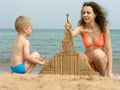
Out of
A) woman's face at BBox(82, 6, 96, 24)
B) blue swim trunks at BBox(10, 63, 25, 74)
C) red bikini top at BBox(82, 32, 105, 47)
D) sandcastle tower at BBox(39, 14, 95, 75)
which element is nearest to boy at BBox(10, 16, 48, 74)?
blue swim trunks at BBox(10, 63, 25, 74)

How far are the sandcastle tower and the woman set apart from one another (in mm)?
Answer: 376

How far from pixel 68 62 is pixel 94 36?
0.67 meters

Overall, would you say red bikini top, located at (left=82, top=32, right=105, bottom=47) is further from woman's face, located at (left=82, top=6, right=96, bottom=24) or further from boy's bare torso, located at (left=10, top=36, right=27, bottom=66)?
boy's bare torso, located at (left=10, top=36, right=27, bottom=66)

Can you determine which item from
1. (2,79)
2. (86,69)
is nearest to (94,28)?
(86,69)

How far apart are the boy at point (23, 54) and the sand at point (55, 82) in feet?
0.93

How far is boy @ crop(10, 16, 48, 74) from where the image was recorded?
18.3ft

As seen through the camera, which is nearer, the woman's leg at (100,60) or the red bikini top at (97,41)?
the woman's leg at (100,60)

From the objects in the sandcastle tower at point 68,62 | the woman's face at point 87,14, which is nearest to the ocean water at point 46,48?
the woman's face at point 87,14

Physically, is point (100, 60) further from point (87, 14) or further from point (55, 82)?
point (55, 82)

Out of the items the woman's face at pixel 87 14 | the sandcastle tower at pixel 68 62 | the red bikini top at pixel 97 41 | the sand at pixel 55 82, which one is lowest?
the sand at pixel 55 82

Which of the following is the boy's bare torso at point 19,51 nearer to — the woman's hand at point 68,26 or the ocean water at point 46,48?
the woman's hand at point 68,26

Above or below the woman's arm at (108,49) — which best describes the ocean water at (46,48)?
below

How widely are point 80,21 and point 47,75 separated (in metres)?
1.10

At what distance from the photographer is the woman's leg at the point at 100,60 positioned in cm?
563
